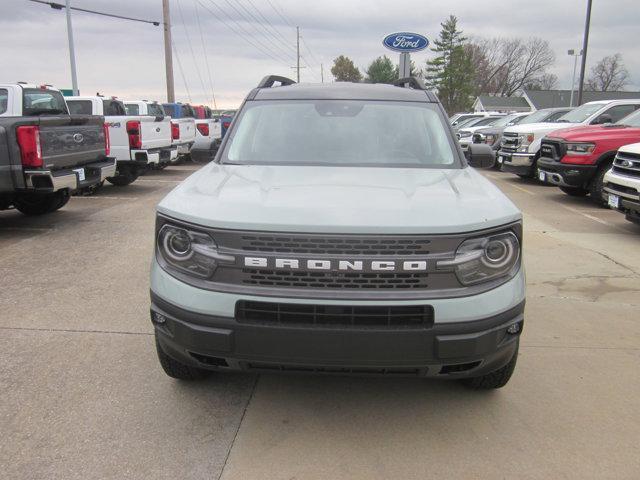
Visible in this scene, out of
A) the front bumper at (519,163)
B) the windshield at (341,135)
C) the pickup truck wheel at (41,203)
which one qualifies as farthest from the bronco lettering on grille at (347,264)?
the front bumper at (519,163)

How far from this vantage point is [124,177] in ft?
40.4

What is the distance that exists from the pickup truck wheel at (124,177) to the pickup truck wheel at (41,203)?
3.16 meters

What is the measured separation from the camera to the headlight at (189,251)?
2584 mm

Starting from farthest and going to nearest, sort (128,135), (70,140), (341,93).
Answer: (128,135)
(70,140)
(341,93)

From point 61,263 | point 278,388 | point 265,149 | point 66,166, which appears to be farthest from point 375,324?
point 66,166

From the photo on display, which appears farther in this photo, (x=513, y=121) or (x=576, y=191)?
(x=513, y=121)

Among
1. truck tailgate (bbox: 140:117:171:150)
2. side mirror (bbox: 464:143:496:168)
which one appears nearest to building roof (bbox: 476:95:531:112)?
truck tailgate (bbox: 140:117:171:150)

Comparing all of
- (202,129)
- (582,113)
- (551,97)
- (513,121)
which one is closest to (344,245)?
(582,113)

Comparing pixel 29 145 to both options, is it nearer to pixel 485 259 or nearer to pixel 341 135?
pixel 341 135

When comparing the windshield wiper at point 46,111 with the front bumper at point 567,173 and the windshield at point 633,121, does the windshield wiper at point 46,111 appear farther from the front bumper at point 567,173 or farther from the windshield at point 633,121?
the windshield at point 633,121

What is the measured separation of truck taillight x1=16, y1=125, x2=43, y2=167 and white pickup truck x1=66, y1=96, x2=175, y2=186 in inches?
169

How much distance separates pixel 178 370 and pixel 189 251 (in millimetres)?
954

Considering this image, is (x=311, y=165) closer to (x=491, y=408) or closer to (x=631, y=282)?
(x=491, y=408)

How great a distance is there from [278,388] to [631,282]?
4125mm
